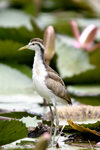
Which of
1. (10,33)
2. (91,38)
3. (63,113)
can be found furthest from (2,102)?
(91,38)

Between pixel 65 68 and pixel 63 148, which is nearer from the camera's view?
pixel 63 148

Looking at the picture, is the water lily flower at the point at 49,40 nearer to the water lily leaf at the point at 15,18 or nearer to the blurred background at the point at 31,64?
the blurred background at the point at 31,64

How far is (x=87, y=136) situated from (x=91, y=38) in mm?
2589

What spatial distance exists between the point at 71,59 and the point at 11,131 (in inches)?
128

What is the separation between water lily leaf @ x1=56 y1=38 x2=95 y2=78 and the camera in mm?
5121

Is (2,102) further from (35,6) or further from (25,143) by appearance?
(35,6)

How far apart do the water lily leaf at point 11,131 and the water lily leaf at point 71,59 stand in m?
2.89

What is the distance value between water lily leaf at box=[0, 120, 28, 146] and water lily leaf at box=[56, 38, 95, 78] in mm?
2886

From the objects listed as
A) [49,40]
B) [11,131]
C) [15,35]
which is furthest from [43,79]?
[15,35]

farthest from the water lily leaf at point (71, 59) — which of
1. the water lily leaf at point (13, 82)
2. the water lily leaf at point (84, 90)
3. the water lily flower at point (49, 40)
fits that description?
the water lily flower at point (49, 40)

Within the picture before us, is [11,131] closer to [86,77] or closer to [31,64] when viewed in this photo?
[86,77]

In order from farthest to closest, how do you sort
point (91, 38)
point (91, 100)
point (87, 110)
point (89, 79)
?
1. point (91, 38)
2. point (89, 79)
3. point (91, 100)
4. point (87, 110)

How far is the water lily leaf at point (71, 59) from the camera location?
5121 mm

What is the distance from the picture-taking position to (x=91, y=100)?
14.1 feet
